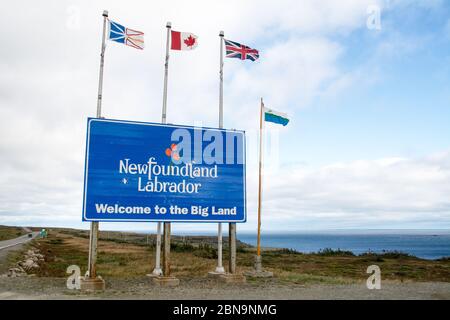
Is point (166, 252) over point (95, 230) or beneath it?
beneath

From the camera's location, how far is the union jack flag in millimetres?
17672

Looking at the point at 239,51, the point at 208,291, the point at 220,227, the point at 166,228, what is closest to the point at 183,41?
the point at 239,51

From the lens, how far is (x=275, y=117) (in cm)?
1877

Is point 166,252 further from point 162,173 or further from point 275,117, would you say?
point 275,117

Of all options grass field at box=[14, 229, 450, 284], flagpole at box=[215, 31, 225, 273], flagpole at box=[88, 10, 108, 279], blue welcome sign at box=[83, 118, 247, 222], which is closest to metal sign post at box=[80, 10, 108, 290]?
flagpole at box=[88, 10, 108, 279]

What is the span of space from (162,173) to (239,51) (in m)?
6.47

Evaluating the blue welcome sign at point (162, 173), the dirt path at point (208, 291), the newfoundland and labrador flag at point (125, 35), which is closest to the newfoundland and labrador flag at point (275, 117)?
the blue welcome sign at point (162, 173)

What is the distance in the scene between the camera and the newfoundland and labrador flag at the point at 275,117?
61.1 feet

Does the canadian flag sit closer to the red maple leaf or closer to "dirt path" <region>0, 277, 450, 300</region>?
the red maple leaf

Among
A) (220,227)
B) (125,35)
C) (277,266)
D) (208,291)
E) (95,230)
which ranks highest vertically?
(125,35)

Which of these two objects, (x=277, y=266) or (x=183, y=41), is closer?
(x=183, y=41)
